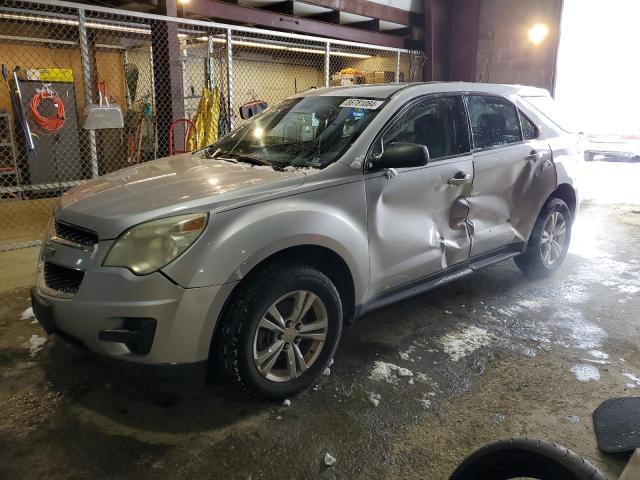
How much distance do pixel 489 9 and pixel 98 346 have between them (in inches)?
433

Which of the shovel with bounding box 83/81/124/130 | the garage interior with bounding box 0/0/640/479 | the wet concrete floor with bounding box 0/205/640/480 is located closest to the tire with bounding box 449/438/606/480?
the garage interior with bounding box 0/0/640/479

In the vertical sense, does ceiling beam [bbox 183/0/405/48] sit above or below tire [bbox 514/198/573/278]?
above

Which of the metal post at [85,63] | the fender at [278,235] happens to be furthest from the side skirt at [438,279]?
the metal post at [85,63]

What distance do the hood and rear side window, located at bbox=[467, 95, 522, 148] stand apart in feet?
5.31

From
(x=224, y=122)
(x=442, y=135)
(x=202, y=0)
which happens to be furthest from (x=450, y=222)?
(x=202, y=0)

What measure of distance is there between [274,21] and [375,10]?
97.0 inches

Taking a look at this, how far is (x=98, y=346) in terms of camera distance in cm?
233

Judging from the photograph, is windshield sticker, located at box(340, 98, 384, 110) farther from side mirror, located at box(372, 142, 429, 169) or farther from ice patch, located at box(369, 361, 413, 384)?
ice patch, located at box(369, 361, 413, 384)

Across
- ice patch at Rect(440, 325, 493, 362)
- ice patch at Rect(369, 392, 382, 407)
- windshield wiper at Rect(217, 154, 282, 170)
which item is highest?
windshield wiper at Rect(217, 154, 282, 170)

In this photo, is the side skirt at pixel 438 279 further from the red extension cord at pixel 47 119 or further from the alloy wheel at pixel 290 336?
the red extension cord at pixel 47 119

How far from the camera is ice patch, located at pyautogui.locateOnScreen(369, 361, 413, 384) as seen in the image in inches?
117

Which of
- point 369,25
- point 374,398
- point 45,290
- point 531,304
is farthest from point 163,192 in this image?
point 369,25

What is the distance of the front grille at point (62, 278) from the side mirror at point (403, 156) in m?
1.71

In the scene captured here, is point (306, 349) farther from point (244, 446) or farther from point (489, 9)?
point (489, 9)
